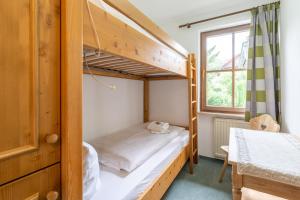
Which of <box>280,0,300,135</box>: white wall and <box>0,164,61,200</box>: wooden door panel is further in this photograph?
<box>280,0,300,135</box>: white wall

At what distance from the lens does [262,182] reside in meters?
0.99

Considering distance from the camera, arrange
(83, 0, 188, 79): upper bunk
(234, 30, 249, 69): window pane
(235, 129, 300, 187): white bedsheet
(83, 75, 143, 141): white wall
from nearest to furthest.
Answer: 1. (83, 0, 188, 79): upper bunk
2. (235, 129, 300, 187): white bedsheet
3. (83, 75, 143, 141): white wall
4. (234, 30, 249, 69): window pane

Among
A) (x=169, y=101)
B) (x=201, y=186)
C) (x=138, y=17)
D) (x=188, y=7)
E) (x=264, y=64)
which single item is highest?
(x=188, y=7)

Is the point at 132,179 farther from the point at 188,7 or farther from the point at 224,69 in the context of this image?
the point at 188,7

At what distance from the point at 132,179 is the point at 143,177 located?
3.9 inches

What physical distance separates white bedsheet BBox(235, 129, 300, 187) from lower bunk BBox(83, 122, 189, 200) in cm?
73

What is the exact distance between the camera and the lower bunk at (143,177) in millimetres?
1109

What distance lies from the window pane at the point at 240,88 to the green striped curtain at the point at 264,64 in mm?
233

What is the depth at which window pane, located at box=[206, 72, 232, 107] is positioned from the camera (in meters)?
2.72

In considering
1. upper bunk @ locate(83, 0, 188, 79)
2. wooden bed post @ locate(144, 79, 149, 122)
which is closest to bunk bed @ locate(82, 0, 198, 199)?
upper bunk @ locate(83, 0, 188, 79)

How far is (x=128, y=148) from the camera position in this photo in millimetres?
1648

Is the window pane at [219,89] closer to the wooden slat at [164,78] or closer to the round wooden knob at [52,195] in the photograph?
the wooden slat at [164,78]

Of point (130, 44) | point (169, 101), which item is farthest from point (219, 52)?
point (130, 44)

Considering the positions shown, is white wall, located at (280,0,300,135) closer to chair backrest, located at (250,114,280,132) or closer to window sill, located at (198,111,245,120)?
chair backrest, located at (250,114,280,132)
